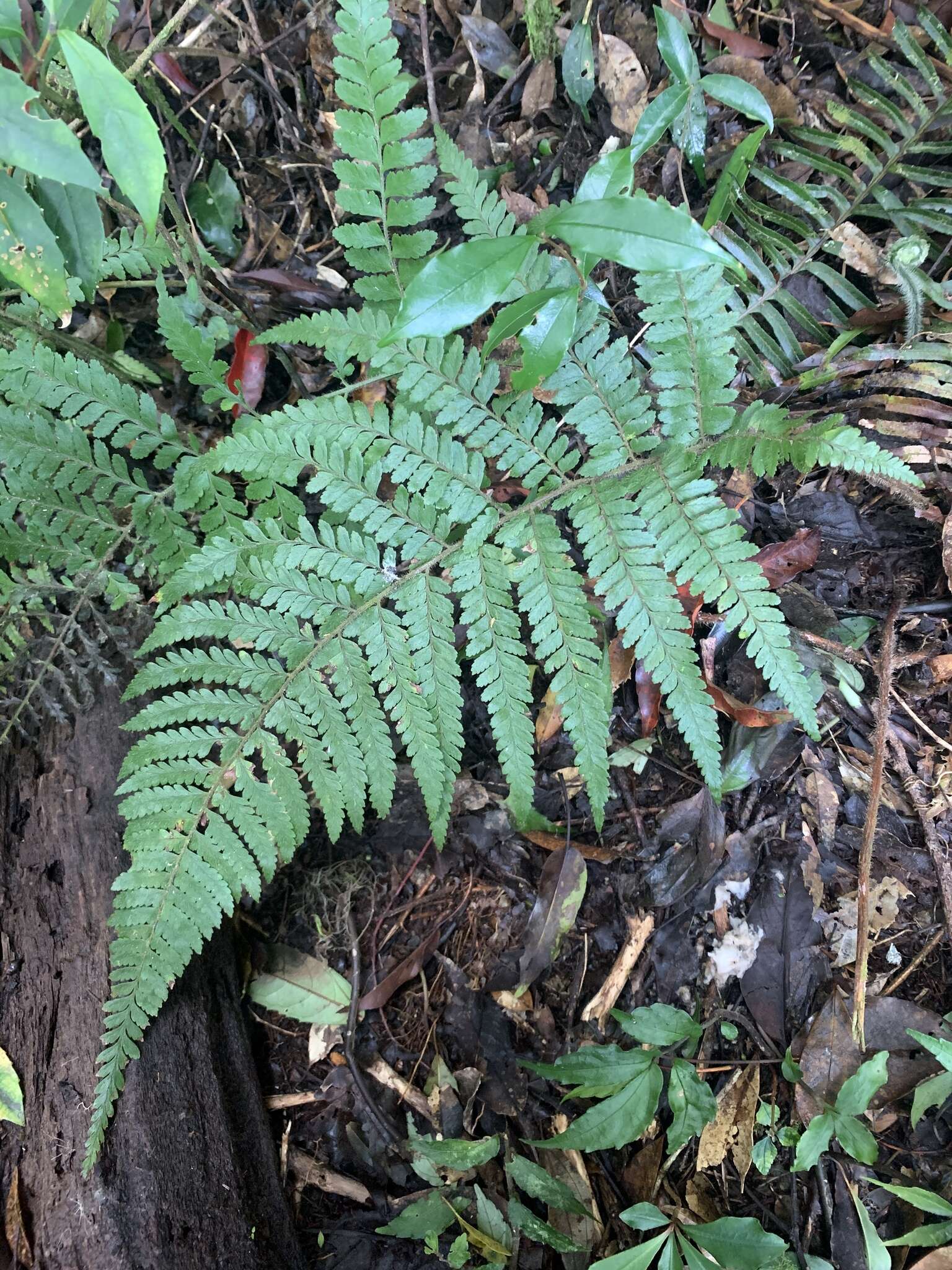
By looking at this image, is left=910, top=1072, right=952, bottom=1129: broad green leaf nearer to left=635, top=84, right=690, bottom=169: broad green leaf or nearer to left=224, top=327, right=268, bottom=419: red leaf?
left=635, top=84, right=690, bottom=169: broad green leaf

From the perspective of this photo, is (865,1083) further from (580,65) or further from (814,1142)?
(580,65)

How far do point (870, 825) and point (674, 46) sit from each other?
2.42 metres

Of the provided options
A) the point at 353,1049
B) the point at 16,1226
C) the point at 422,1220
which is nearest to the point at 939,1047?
the point at 422,1220

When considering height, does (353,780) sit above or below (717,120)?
below

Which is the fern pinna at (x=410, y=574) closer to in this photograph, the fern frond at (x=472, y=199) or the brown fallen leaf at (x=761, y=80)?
the fern frond at (x=472, y=199)

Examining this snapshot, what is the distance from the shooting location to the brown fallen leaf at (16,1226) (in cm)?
207

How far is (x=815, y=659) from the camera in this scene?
2.46 metres

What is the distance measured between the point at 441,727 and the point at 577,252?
1.24 m

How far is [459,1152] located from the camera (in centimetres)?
240

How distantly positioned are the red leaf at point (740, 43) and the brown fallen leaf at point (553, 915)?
273cm

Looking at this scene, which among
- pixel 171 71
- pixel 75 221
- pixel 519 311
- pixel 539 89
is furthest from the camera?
pixel 171 71

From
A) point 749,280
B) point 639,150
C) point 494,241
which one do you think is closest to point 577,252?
point 494,241

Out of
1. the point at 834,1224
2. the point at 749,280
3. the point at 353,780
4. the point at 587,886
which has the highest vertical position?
the point at 749,280

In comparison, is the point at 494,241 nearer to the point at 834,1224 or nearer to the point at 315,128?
the point at 315,128
